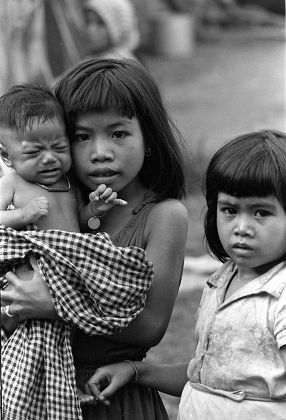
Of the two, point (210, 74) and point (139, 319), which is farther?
point (210, 74)

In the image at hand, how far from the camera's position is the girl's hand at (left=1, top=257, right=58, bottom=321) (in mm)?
2559

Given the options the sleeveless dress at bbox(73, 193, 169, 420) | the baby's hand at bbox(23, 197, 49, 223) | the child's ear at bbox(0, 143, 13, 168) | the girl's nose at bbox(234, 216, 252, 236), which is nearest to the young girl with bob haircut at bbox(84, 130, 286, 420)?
the girl's nose at bbox(234, 216, 252, 236)

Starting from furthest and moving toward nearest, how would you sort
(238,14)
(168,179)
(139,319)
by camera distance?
(238,14), (168,179), (139,319)

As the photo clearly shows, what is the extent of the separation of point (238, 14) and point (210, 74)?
27.5 inches

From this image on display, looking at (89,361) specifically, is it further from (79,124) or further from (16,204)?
(79,124)

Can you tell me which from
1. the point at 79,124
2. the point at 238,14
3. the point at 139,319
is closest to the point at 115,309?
the point at 139,319

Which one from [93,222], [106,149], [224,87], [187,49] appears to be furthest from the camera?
[224,87]

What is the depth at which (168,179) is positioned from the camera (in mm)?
2857

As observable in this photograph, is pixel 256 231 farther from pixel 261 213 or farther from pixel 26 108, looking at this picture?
pixel 26 108

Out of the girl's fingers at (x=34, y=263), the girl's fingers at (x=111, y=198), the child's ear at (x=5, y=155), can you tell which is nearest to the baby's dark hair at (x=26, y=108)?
the child's ear at (x=5, y=155)

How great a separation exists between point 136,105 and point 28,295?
64 centimetres

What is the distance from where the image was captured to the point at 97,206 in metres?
2.69

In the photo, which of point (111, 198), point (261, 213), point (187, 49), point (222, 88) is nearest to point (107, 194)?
point (111, 198)

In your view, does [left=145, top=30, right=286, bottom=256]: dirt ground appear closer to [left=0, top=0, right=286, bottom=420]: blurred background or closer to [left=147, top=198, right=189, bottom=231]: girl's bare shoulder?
[left=0, top=0, right=286, bottom=420]: blurred background
